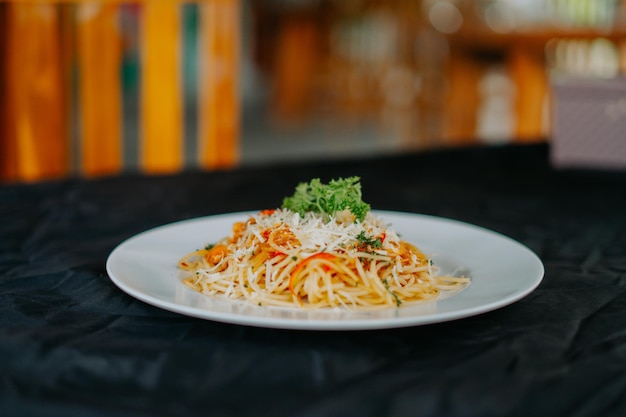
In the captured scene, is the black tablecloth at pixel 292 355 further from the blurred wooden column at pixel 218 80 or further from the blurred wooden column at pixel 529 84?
the blurred wooden column at pixel 529 84

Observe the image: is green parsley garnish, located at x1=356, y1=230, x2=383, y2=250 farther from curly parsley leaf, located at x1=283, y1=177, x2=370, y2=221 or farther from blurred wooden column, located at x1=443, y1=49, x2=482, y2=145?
blurred wooden column, located at x1=443, y1=49, x2=482, y2=145

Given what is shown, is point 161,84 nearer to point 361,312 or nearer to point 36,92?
point 36,92

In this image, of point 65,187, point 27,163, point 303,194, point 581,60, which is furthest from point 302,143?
point 303,194

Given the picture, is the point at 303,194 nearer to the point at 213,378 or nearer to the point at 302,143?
the point at 213,378

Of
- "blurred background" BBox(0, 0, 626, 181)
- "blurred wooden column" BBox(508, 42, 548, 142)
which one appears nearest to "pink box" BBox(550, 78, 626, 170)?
"blurred background" BBox(0, 0, 626, 181)

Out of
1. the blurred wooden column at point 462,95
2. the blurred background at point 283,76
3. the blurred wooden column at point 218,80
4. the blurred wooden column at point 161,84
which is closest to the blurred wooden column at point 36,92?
the blurred background at point 283,76
